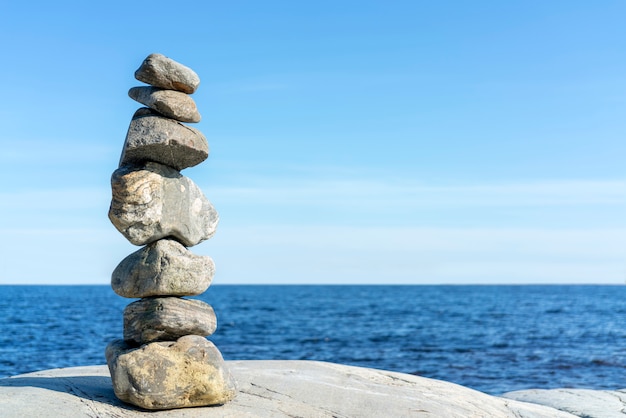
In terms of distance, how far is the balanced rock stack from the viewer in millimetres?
9773

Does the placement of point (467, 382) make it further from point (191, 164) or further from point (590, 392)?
point (191, 164)

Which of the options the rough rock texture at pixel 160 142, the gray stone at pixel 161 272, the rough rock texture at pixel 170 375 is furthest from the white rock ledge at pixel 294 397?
the rough rock texture at pixel 160 142

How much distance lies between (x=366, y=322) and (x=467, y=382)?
29.1 meters

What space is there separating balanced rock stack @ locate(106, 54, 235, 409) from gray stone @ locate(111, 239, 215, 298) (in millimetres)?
15

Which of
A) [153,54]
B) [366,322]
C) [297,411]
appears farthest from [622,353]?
[153,54]

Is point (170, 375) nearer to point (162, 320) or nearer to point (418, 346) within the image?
point (162, 320)

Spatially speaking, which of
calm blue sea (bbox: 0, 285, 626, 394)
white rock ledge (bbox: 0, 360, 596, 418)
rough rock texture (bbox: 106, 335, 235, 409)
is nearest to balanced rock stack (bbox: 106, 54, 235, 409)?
rough rock texture (bbox: 106, 335, 235, 409)

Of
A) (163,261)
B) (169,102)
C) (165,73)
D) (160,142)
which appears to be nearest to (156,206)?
(163,261)

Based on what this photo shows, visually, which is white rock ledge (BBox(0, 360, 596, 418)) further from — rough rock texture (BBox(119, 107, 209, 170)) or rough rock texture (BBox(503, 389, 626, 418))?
rough rock texture (BBox(119, 107, 209, 170))

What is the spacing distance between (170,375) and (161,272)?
149 centimetres

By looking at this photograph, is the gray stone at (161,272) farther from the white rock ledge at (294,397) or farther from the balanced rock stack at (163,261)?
the white rock ledge at (294,397)

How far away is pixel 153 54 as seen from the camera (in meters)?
10.2

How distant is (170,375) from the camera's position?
9.74 metres

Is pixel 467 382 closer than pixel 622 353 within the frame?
Yes
